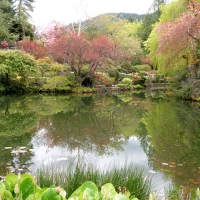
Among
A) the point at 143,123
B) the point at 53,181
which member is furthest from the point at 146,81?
the point at 53,181

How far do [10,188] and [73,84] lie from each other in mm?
17519

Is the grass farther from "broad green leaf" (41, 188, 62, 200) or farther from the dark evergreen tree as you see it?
the dark evergreen tree

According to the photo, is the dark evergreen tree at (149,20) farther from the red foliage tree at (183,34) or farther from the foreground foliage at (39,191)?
the foreground foliage at (39,191)

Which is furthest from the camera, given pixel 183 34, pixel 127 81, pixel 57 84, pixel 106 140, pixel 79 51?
pixel 127 81

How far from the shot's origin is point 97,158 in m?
5.00

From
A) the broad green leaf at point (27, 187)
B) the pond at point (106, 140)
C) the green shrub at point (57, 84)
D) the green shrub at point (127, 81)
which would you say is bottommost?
the pond at point (106, 140)

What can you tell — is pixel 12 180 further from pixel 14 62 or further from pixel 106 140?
pixel 14 62

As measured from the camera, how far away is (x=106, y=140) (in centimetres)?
639

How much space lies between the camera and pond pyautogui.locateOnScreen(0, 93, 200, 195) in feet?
15.0

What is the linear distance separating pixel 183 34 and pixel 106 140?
8638 mm

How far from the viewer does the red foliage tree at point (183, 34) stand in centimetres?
1238

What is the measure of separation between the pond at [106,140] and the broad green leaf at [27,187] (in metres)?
1.77

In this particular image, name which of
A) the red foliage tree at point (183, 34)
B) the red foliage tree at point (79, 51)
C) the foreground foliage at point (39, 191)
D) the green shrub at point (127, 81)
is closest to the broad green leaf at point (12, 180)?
the foreground foliage at point (39, 191)

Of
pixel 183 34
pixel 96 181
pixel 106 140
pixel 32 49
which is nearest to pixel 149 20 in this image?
pixel 32 49
